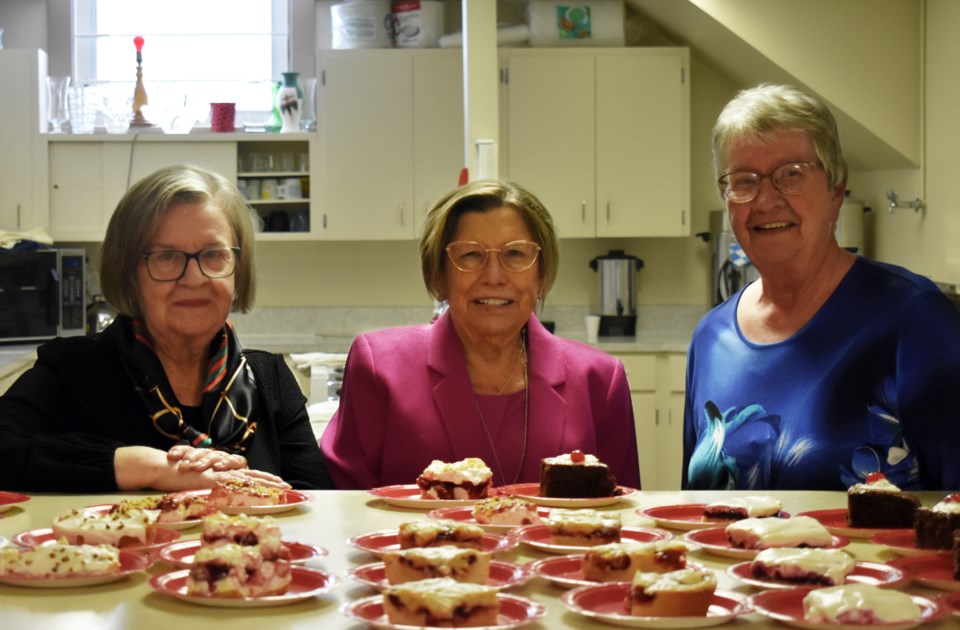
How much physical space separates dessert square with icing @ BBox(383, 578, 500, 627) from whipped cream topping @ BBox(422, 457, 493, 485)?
0.62 meters

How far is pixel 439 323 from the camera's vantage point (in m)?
2.37

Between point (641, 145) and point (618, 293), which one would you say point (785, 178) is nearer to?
point (641, 145)

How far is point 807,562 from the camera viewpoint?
1.30m

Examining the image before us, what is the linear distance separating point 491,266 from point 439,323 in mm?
181

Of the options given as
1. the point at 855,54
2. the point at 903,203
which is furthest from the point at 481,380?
the point at 855,54

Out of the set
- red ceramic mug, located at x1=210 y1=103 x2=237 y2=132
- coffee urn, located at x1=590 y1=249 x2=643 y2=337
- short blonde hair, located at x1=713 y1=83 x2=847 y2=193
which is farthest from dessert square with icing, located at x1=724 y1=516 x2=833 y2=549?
red ceramic mug, located at x1=210 y1=103 x2=237 y2=132

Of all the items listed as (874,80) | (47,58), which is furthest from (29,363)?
(874,80)

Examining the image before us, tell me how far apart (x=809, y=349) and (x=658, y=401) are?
11.3ft

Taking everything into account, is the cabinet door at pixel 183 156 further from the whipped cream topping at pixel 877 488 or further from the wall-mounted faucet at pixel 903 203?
the whipped cream topping at pixel 877 488

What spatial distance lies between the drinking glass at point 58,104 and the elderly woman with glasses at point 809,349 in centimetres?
443

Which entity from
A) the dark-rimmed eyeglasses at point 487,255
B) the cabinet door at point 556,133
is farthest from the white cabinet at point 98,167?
the dark-rimmed eyeglasses at point 487,255

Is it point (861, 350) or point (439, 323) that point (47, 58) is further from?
point (861, 350)

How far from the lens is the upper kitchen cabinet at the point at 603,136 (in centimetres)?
588

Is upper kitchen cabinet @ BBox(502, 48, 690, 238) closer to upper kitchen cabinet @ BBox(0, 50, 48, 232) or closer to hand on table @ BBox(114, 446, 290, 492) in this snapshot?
upper kitchen cabinet @ BBox(0, 50, 48, 232)
